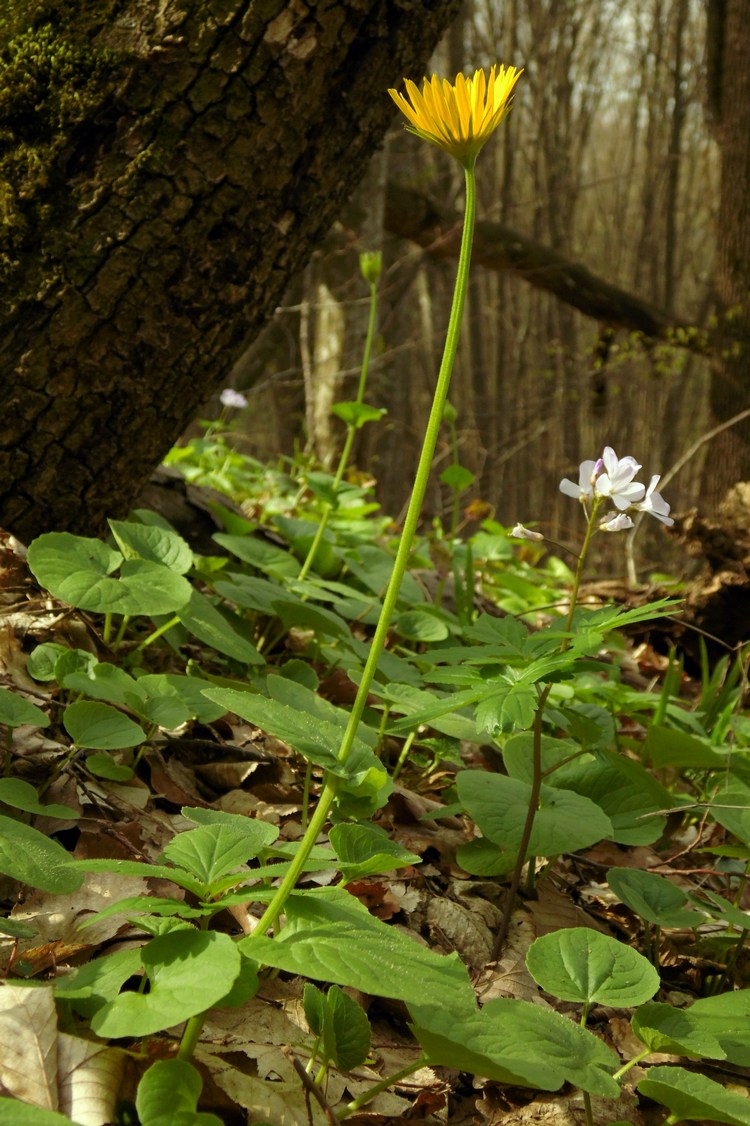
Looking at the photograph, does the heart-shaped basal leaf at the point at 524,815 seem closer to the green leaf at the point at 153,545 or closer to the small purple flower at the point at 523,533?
the small purple flower at the point at 523,533

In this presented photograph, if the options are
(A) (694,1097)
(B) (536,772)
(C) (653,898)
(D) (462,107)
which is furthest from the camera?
(C) (653,898)

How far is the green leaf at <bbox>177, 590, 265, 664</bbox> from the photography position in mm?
1643

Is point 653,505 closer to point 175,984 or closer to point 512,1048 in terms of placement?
point 512,1048

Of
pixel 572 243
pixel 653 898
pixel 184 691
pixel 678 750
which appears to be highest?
pixel 572 243

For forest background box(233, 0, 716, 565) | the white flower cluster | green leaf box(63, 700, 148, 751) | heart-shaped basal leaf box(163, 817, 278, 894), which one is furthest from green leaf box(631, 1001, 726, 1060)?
forest background box(233, 0, 716, 565)

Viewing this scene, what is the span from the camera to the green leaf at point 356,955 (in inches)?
30.0

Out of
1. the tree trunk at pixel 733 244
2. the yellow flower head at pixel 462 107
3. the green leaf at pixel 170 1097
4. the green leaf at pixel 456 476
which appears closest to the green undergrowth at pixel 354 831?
the green leaf at pixel 170 1097

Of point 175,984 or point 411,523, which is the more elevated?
point 411,523

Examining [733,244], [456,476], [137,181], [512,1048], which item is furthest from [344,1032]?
[733,244]

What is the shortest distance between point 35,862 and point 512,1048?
1.66ft

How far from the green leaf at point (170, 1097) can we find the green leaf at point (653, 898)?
29.8 inches

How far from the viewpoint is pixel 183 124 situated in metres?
1.63

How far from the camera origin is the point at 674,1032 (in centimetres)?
102

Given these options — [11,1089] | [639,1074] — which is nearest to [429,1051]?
[11,1089]
